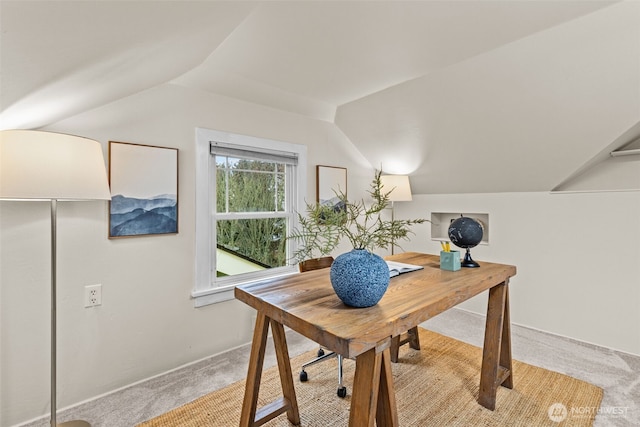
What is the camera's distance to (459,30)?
1.70 metres

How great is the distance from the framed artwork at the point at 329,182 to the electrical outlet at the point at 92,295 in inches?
77.2

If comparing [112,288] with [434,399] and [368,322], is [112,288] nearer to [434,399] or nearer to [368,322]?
[368,322]

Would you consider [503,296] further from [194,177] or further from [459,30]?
[194,177]

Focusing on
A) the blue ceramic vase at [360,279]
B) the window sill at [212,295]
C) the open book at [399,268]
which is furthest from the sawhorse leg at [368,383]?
the window sill at [212,295]

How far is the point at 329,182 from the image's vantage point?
3254 millimetres

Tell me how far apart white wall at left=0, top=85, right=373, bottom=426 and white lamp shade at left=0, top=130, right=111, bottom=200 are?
0.53 m

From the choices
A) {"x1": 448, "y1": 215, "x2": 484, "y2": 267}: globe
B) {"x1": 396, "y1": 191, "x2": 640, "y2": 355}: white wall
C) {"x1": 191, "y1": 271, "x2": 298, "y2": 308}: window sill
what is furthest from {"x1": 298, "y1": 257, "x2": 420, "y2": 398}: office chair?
{"x1": 396, "y1": 191, "x2": 640, "y2": 355}: white wall

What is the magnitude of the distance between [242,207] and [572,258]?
303 centimetres

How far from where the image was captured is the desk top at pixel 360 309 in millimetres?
1016

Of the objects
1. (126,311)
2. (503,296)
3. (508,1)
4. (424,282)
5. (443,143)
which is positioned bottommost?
(126,311)

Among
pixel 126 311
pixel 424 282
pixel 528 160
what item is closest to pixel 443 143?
pixel 528 160

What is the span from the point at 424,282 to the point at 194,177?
180 centimetres

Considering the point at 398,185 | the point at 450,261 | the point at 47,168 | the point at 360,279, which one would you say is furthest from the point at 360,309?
the point at 398,185

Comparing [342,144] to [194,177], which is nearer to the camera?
[194,177]
